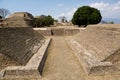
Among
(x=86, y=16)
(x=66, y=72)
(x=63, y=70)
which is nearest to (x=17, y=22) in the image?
(x=86, y=16)

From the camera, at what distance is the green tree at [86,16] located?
1800 inches

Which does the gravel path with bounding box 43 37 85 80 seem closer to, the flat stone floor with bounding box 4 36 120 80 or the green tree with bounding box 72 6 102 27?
the flat stone floor with bounding box 4 36 120 80

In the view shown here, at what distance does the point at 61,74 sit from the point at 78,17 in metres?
37.5

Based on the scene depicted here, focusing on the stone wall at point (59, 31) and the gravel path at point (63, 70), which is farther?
the stone wall at point (59, 31)

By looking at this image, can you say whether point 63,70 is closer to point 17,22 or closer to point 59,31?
point 59,31

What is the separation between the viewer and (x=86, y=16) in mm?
45719

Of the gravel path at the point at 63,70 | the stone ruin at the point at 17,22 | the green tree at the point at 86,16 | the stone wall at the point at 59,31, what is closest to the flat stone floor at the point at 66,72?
the gravel path at the point at 63,70

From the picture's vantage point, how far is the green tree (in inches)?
1800

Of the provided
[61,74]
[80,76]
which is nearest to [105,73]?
[80,76]

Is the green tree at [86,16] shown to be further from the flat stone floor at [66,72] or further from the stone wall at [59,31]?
the flat stone floor at [66,72]

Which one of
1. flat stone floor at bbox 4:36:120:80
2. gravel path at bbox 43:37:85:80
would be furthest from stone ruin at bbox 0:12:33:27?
flat stone floor at bbox 4:36:120:80

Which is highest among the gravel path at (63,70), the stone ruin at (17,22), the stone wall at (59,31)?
the stone ruin at (17,22)

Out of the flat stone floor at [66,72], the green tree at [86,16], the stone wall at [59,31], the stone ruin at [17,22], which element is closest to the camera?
the flat stone floor at [66,72]

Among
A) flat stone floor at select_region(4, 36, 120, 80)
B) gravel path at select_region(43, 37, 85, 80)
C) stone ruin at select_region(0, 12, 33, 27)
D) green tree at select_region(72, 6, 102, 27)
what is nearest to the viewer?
flat stone floor at select_region(4, 36, 120, 80)
